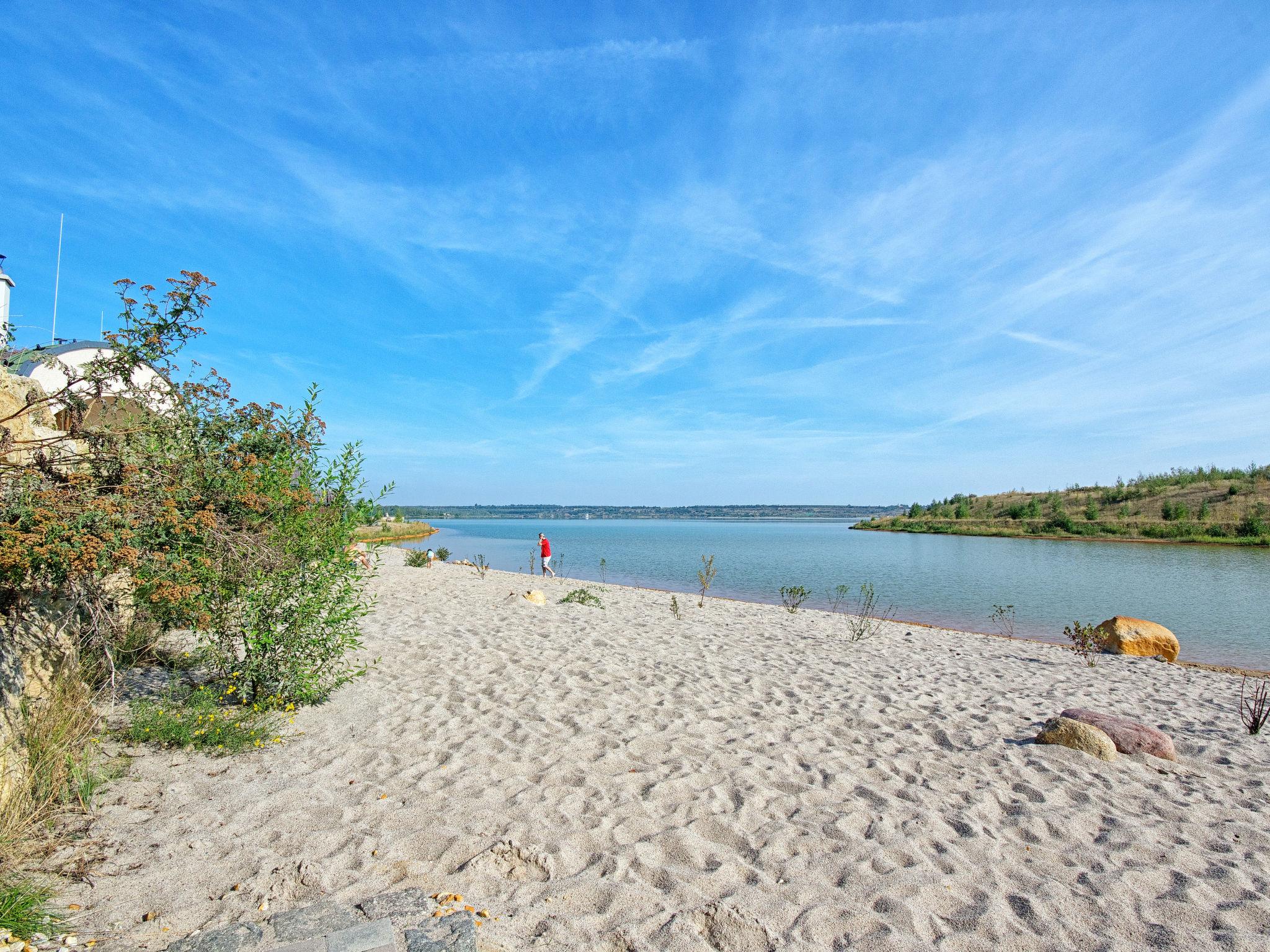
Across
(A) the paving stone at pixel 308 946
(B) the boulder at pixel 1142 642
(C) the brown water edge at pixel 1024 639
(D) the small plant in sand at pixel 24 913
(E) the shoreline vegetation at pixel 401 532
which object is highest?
(E) the shoreline vegetation at pixel 401 532

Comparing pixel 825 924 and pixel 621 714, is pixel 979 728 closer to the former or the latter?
pixel 621 714

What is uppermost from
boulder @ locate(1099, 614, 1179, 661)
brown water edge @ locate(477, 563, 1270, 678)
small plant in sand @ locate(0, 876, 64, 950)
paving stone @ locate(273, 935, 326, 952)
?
small plant in sand @ locate(0, 876, 64, 950)

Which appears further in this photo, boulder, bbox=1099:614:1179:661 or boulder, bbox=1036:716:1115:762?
boulder, bbox=1099:614:1179:661

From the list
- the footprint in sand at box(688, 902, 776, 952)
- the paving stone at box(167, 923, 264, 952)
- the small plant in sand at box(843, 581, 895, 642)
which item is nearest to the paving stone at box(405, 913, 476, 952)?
the paving stone at box(167, 923, 264, 952)

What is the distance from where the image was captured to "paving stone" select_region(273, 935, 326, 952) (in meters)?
2.62

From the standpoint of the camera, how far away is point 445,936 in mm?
2797

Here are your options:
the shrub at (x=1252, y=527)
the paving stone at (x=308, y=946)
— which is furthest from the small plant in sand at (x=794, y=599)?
the shrub at (x=1252, y=527)

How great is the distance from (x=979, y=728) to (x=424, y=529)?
62.2 meters

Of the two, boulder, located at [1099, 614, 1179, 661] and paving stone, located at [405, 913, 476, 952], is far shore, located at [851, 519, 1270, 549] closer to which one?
boulder, located at [1099, 614, 1179, 661]

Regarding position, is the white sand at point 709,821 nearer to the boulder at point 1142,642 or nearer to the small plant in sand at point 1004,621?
the boulder at point 1142,642

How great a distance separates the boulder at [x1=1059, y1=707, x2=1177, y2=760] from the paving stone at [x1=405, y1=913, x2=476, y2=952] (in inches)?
209

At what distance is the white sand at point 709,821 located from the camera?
10.2ft

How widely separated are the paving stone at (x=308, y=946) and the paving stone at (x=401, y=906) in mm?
281

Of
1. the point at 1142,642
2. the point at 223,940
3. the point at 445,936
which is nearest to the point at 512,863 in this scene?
the point at 445,936
